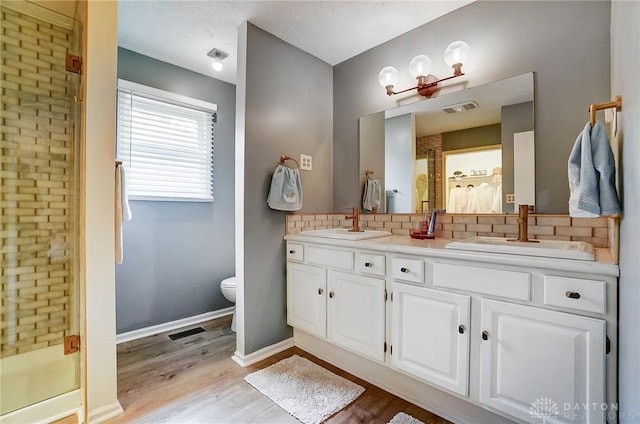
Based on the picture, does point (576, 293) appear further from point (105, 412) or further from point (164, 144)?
point (164, 144)

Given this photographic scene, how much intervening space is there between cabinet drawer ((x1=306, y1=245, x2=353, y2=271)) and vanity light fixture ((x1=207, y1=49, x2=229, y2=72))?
1.86 meters

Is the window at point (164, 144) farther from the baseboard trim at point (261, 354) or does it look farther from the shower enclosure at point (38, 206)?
the baseboard trim at point (261, 354)

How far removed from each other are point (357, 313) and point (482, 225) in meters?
1.00

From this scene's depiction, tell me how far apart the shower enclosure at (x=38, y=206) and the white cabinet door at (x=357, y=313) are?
58.6 inches

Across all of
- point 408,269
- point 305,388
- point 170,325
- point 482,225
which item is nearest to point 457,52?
point 482,225

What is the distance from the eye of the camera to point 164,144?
2605mm

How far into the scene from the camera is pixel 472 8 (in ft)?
6.19

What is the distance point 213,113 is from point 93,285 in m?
2.04

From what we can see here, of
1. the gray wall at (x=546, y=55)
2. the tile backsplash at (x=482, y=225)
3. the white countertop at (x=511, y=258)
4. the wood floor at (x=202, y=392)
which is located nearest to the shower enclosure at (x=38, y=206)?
the wood floor at (x=202, y=392)

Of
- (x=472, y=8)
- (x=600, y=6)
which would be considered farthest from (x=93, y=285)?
(x=600, y=6)

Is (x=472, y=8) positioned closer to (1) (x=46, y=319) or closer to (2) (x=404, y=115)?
(2) (x=404, y=115)

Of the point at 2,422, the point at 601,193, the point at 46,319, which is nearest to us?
the point at 601,193

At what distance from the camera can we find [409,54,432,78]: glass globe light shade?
199 centimetres

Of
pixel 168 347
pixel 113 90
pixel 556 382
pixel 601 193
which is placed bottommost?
pixel 168 347
